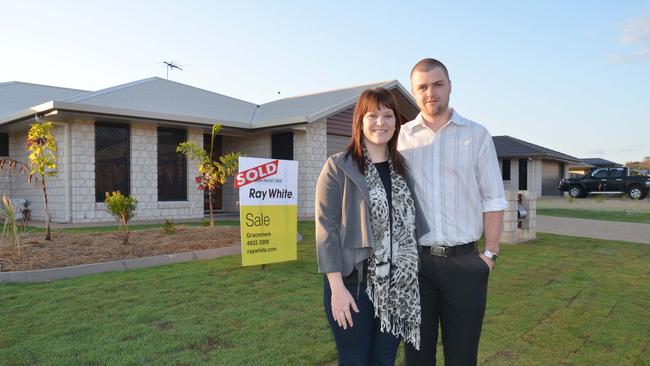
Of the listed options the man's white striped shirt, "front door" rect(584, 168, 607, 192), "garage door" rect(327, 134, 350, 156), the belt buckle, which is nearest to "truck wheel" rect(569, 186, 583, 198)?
"front door" rect(584, 168, 607, 192)

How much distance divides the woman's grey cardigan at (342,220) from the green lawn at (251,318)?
5.04 feet

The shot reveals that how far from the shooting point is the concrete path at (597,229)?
35.3 feet

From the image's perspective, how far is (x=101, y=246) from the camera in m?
7.61

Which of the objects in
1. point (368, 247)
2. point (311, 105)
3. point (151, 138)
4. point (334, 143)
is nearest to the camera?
point (368, 247)

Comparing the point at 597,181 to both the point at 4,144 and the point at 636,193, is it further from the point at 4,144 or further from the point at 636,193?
the point at 4,144

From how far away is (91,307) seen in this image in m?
4.61

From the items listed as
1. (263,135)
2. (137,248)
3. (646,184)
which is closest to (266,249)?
(137,248)

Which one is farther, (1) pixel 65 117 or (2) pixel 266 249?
(1) pixel 65 117

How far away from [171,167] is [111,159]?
180 cm

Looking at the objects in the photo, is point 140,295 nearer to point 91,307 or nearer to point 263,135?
point 91,307

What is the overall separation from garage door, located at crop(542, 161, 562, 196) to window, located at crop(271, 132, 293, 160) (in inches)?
1011

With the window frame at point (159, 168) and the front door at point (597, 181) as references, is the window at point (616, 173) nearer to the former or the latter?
the front door at point (597, 181)

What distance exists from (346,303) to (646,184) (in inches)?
1245

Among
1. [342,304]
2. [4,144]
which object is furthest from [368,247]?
[4,144]
